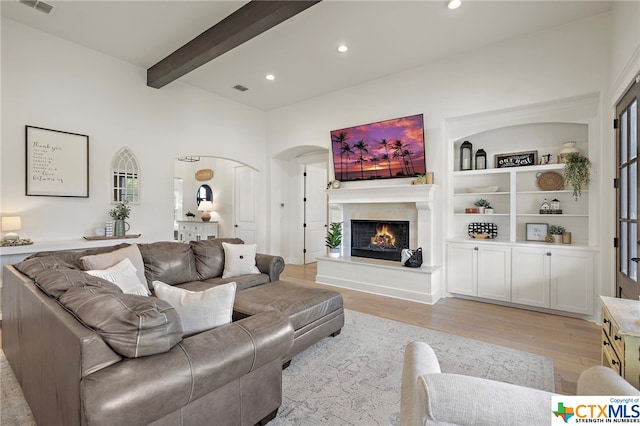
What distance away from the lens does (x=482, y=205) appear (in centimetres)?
449

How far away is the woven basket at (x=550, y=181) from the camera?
3916mm

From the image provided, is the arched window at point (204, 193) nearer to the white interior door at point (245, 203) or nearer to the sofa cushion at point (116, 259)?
the white interior door at point (245, 203)

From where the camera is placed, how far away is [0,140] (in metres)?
3.54

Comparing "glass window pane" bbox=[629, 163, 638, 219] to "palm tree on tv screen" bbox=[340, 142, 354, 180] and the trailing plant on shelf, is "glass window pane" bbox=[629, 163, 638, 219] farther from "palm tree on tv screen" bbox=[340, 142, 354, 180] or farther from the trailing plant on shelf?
"palm tree on tv screen" bbox=[340, 142, 354, 180]

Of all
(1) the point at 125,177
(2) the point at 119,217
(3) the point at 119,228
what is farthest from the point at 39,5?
(3) the point at 119,228

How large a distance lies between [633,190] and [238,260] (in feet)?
12.7

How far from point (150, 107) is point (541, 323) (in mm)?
6162

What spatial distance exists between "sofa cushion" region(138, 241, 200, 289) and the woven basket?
4.49 m

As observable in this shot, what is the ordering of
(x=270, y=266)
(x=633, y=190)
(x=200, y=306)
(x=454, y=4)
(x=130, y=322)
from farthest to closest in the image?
1. (x=270, y=266)
2. (x=454, y=4)
3. (x=633, y=190)
4. (x=200, y=306)
5. (x=130, y=322)

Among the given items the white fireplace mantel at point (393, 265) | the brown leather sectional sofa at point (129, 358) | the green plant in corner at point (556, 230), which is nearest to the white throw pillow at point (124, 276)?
the brown leather sectional sofa at point (129, 358)

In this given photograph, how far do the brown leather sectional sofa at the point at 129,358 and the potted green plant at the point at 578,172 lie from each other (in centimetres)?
379

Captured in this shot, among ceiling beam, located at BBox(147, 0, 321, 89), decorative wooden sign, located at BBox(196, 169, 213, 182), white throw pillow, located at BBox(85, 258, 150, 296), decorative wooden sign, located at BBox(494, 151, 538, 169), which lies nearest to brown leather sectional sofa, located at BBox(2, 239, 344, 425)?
white throw pillow, located at BBox(85, 258, 150, 296)

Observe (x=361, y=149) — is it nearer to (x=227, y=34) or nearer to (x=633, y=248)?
(x=227, y=34)

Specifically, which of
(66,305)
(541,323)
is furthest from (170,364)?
(541,323)
